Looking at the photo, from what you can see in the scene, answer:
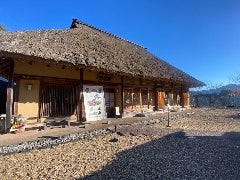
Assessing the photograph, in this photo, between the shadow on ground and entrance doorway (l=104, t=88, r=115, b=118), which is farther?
entrance doorway (l=104, t=88, r=115, b=118)

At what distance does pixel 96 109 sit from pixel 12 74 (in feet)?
15.5

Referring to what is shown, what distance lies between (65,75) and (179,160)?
25.4ft

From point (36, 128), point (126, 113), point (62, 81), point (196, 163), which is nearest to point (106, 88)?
point (126, 113)

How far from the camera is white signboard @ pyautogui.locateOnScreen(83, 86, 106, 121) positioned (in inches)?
502

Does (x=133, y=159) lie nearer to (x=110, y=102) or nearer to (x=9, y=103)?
(x=9, y=103)

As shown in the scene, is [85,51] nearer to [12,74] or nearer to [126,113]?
[12,74]

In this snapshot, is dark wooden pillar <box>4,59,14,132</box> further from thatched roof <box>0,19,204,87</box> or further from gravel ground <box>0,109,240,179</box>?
gravel ground <box>0,109,240,179</box>

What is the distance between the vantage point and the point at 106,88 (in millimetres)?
15289

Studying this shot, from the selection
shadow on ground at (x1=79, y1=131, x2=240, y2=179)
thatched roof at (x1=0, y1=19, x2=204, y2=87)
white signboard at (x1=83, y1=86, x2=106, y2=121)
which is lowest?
shadow on ground at (x1=79, y1=131, x2=240, y2=179)

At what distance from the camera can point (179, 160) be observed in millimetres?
6738

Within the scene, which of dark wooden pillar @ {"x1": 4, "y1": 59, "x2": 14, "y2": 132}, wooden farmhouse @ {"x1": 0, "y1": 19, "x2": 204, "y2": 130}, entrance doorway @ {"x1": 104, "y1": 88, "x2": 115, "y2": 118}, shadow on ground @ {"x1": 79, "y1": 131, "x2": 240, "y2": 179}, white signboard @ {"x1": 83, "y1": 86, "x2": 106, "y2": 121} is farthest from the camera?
entrance doorway @ {"x1": 104, "y1": 88, "x2": 115, "y2": 118}

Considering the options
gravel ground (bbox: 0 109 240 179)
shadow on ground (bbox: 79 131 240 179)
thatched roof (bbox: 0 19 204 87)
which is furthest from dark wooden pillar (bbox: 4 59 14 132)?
shadow on ground (bbox: 79 131 240 179)

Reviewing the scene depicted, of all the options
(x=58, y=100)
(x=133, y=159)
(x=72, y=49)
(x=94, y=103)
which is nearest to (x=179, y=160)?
(x=133, y=159)

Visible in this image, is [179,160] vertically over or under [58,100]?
under
